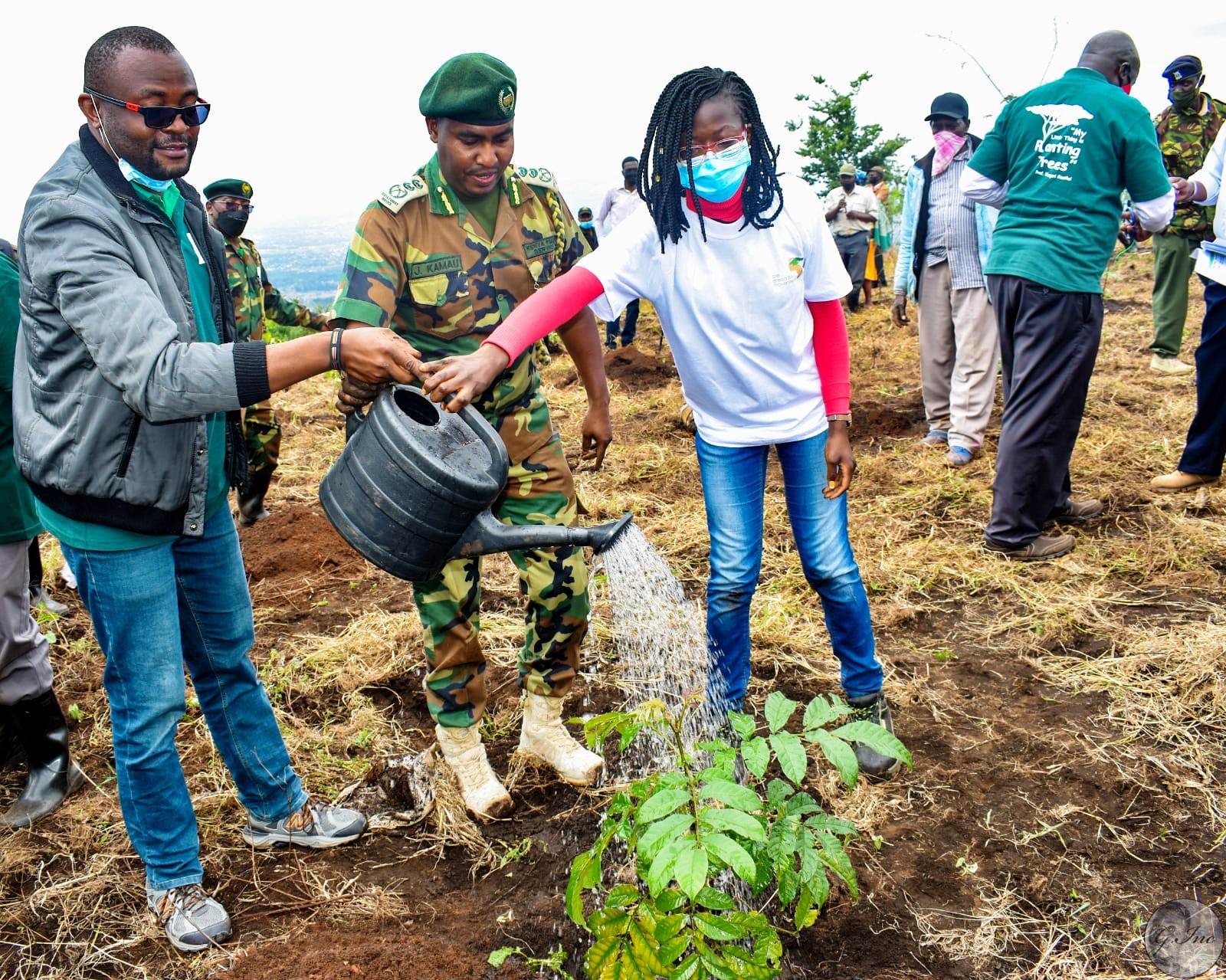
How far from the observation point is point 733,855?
1.43 meters

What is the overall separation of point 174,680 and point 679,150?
1659mm

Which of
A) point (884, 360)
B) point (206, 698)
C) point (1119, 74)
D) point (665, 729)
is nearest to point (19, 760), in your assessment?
point (206, 698)

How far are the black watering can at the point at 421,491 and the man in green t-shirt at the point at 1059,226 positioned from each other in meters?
2.31

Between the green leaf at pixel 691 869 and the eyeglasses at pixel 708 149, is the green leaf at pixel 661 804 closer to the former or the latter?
the green leaf at pixel 691 869

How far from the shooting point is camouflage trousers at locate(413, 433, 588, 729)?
2422 millimetres

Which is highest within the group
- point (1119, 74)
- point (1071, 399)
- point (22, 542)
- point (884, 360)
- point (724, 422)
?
point (1119, 74)

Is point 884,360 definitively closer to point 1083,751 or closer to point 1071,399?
point 1071,399

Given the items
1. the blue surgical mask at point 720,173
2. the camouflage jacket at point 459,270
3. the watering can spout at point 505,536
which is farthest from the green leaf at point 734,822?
the blue surgical mask at point 720,173

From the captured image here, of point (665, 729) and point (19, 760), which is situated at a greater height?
point (665, 729)

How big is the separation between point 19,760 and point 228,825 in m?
0.90

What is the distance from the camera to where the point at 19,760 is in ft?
9.63

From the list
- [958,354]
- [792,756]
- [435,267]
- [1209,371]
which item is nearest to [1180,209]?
[958,354]

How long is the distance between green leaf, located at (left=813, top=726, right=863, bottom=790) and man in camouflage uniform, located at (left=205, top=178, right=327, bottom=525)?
12.4 ft

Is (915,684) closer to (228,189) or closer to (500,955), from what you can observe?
(500,955)
